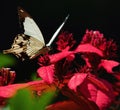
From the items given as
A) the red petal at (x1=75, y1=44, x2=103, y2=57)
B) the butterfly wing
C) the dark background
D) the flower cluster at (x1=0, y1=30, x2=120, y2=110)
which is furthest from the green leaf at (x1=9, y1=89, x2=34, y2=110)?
the dark background

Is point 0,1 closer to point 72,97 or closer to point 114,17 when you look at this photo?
point 114,17

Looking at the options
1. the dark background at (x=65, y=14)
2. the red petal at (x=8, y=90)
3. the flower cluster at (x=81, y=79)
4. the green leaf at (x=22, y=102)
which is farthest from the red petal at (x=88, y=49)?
the dark background at (x=65, y=14)

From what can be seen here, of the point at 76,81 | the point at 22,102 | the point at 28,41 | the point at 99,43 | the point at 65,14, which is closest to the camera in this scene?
the point at 22,102

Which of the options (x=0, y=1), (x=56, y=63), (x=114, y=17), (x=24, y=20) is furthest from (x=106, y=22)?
(x=56, y=63)

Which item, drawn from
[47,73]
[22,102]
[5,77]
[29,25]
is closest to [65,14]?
[29,25]

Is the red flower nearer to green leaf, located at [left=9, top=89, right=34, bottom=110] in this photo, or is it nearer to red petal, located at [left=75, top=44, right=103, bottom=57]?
red petal, located at [left=75, top=44, right=103, bottom=57]

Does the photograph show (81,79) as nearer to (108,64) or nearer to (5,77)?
(108,64)
